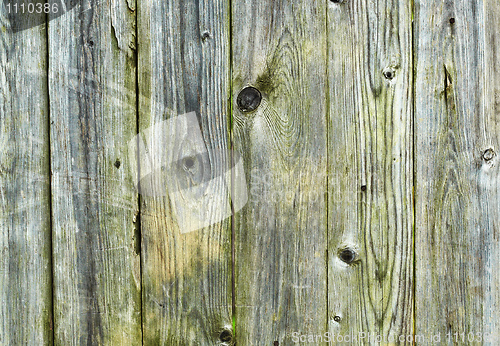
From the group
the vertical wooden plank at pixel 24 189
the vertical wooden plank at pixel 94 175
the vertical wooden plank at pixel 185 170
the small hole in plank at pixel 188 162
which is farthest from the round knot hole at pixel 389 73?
the vertical wooden plank at pixel 24 189

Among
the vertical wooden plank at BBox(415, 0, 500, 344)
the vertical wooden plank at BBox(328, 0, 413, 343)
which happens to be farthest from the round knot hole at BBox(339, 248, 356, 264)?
the vertical wooden plank at BBox(415, 0, 500, 344)

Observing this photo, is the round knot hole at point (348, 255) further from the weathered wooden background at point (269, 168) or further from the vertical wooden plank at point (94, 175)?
the vertical wooden plank at point (94, 175)

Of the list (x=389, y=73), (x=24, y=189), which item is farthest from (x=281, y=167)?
(x=24, y=189)

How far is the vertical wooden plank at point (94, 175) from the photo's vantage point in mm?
921

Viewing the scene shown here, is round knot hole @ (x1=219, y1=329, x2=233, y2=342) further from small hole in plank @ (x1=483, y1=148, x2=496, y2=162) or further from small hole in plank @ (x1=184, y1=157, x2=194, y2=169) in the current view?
small hole in plank @ (x1=483, y1=148, x2=496, y2=162)

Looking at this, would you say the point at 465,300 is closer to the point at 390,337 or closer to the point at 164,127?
the point at 390,337

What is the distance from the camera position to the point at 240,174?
3.00 ft

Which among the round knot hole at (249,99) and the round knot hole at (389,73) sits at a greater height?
the round knot hole at (389,73)

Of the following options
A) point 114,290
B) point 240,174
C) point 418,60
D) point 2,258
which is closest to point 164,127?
point 240,174

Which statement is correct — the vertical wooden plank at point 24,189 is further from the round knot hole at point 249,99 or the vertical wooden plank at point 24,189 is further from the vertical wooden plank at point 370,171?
the vertical wooden plank at point 370,171

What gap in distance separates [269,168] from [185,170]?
22 centimetres

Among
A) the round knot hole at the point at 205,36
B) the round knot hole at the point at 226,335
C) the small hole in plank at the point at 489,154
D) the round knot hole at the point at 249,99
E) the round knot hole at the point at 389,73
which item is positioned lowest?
the round knot hole at the point at 226,335

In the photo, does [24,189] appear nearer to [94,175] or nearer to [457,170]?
[94,175]

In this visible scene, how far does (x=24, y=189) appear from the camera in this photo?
94cm
